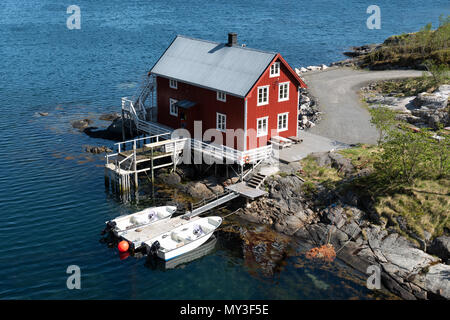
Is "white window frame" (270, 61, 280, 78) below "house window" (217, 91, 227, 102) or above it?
above

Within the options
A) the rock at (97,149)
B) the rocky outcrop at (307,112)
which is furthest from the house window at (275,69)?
Answer: the rock at (97,149)

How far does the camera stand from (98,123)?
65250 mm

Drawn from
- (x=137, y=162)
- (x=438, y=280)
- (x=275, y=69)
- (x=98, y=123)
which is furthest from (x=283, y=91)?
(x=98, y=123)

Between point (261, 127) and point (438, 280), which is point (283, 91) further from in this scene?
point (438, 280)

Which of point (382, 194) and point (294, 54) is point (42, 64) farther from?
point (382, 194)

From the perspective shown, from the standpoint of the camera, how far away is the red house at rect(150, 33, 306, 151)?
4509 centimetres

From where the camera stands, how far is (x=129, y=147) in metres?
59.2

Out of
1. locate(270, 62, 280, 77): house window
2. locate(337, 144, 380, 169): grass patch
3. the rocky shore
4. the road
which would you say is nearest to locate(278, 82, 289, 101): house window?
locate(270, 62, 280, 77): house window

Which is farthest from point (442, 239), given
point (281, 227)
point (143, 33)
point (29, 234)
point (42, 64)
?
point (143, 33)

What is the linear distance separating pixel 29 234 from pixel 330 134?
29.7m

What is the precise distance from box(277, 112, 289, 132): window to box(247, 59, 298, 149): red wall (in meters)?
0.34

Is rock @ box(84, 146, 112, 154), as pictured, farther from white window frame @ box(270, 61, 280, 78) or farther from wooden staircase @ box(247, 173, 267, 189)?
white window frame @ box(270, 61, 280, 78)

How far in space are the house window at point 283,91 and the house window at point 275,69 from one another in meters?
1.33

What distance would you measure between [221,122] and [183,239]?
13306 mm
